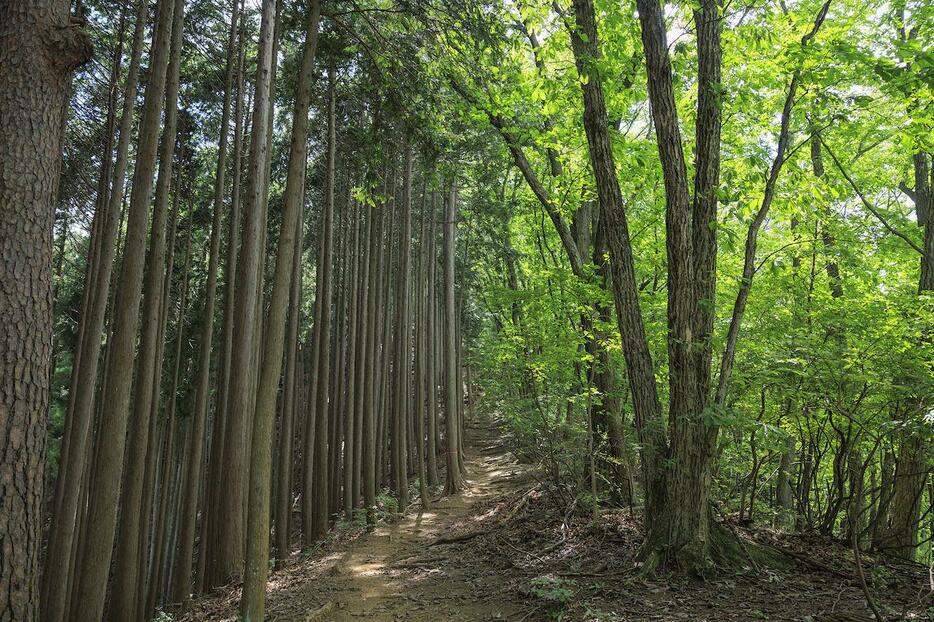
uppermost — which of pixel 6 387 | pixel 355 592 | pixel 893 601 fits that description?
pixel 6 387

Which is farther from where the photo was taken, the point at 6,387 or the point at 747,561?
the point at 747,561

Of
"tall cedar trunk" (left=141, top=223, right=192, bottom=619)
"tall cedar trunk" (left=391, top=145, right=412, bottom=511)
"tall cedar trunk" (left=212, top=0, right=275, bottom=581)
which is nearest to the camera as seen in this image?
"tall cedar trunk" (left=212, top=0, right=275, bottom=581)

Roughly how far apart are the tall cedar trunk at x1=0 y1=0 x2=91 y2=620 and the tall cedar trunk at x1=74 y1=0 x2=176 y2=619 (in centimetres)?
336

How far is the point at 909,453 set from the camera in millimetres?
6016

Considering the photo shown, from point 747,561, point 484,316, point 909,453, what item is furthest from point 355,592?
point 484,316

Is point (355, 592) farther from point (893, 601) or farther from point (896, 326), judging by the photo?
point (896, 326)

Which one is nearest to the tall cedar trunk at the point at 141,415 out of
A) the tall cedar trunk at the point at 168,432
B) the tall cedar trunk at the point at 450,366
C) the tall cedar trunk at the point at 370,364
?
the tall cedar trunk at the point at 370,364

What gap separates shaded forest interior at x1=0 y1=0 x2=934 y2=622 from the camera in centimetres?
444

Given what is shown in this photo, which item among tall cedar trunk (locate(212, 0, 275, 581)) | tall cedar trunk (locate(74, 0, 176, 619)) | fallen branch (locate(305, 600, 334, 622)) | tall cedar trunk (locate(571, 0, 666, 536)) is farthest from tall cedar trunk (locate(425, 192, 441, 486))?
fallen branch (locate(305, 600, 334, 622))

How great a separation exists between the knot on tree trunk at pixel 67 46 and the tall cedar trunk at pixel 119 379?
10.9ft

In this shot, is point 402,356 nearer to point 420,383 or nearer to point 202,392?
point 420,383

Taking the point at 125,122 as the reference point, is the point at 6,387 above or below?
below

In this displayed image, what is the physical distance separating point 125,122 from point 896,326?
34.4ft

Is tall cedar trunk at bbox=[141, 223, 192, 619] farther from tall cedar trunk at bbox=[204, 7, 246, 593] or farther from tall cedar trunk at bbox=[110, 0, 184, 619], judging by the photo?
tall cedar trunk at bbox=[110, 0, 184, 619]
